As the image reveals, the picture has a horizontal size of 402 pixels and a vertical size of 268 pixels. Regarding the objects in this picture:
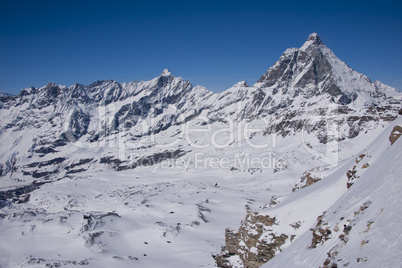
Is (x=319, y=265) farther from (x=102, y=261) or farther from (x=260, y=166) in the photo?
(x=260, y=166)

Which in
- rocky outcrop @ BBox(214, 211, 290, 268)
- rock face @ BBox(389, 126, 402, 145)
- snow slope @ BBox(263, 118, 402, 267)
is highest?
rock face @ BBox(389, 126, 402, 145)

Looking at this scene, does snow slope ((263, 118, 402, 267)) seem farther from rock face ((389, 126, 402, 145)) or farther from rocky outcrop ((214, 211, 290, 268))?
rocky outcrop ((214, 211, 290, 268))

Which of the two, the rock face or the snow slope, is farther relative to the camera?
the rock face

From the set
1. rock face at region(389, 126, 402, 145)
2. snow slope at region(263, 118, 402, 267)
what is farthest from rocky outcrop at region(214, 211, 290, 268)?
rock face at region(389, 126, 402, 145)

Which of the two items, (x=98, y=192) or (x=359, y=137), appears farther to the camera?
(x=98, y=192)

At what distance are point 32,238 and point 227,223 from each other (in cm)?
4264

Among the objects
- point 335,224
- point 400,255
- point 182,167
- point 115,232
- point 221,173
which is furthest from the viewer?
point 182,167

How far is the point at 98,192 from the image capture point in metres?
130

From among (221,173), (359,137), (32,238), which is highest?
(359,137)

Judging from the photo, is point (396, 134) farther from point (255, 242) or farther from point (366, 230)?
point (255, 242)

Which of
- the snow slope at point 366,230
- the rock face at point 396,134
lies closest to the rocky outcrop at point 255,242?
the snow slope at point 366,230

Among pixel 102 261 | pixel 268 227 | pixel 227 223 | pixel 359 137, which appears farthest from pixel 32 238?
pixel 359 137

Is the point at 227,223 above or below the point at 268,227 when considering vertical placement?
below

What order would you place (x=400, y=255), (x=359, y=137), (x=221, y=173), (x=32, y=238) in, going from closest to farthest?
(x=400, y=255)
(x=32, y=238)
(x=359, y=137)
(x=221, y=173)
